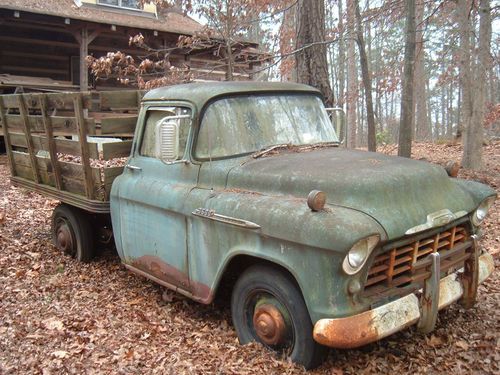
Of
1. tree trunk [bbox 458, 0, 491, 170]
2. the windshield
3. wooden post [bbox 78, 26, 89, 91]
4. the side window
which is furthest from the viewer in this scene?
wooden post [bbox 78, 26, 89, 91]

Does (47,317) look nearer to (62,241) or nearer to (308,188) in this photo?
(62,241)

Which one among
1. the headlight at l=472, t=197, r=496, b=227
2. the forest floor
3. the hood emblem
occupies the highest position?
the hood emblem

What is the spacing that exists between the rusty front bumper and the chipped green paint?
0.25 ft

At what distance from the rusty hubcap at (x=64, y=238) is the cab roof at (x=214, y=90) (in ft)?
7.70

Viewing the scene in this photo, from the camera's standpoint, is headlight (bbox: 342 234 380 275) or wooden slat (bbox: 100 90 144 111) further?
wooden slat (bbox: 100 90 144 111)

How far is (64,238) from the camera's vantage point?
6.17 meters

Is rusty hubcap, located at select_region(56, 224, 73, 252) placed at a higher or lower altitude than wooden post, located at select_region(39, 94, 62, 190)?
lower

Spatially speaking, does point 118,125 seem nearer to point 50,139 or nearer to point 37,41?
point 50,139

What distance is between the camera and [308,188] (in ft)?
11.3

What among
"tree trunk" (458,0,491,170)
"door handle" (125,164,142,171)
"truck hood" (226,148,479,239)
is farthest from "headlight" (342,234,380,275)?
"tree trunk" (458,0,491,170)

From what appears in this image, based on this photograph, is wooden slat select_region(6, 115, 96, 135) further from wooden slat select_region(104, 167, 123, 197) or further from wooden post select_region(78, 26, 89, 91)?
wooden post select_region(78, 26, 89, 91)

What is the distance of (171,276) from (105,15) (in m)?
12.7

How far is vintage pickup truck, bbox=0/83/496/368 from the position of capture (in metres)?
3.05

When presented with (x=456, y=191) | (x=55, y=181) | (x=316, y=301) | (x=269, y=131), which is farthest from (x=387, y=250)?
(x=55, y=181)
